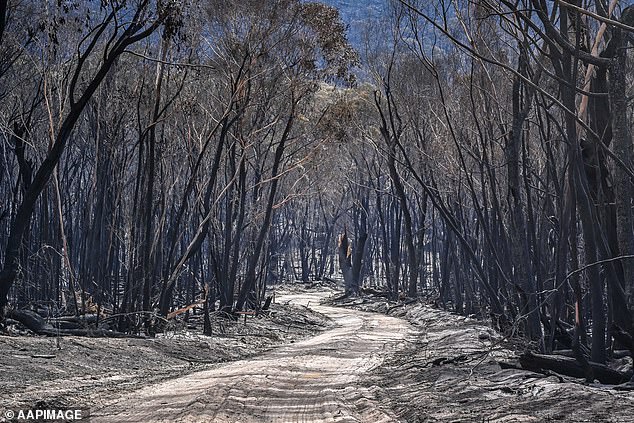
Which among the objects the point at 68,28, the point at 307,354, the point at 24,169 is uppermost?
the point at 68,28

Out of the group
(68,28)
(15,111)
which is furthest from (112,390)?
(15,111)

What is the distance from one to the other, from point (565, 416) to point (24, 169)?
13939 mm

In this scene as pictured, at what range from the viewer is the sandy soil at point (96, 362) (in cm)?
751

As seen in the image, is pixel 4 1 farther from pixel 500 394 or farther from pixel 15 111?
pixel 15 111

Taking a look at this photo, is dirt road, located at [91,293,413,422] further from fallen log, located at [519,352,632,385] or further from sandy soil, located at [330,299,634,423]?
fallen log, located at [519,352,632,385]

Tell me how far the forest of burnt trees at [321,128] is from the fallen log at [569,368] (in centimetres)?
18

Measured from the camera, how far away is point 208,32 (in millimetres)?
20453

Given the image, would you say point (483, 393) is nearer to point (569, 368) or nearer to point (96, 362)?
point (569, 368)

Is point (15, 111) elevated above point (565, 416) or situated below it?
above

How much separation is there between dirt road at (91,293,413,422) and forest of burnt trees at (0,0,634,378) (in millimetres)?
1915

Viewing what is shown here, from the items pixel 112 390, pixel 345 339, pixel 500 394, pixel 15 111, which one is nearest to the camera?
pixel 500 394

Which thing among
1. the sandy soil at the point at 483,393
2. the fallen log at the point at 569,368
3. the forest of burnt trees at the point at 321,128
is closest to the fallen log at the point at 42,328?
the forest of burnt trees at the point at 321,128

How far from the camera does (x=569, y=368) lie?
8.30 m

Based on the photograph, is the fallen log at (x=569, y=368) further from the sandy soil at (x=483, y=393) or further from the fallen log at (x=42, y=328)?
the fallen log at (x=42, y=328)
